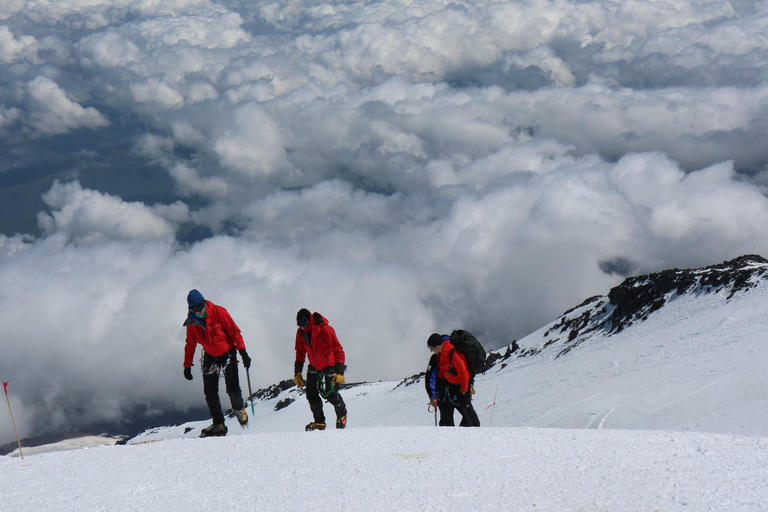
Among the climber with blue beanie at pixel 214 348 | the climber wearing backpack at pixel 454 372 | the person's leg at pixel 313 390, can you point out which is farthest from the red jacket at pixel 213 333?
the climber wearing backpack at pixel 454 372

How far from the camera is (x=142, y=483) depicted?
5.47 meters

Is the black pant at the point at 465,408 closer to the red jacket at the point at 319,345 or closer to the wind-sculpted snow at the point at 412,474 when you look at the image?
the red jacket at the point at 319,345

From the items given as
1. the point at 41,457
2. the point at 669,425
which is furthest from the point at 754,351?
the point at 41,457

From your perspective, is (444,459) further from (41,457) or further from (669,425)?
(669,425)

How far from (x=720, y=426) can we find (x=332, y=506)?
10.6 metres

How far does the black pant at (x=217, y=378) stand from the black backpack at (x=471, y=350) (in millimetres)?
3887

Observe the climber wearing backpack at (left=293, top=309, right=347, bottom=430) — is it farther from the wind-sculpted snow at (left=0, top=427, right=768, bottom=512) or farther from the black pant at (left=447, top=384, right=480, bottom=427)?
the wind-sculpted snow at (left=0, top=427, right=768, bottom=512)

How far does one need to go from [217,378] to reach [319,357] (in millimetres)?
1849

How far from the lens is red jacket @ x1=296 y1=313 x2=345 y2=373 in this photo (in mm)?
9922

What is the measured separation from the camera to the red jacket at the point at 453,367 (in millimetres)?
9352

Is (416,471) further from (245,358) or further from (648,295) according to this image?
(648,295)

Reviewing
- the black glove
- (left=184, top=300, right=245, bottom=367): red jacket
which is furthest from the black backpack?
(left=184, top=300, right=245, bottom=367): red jacket

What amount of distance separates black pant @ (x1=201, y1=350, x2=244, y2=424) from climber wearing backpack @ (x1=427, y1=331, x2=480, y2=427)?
3.50m

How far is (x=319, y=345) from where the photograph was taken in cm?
1005
